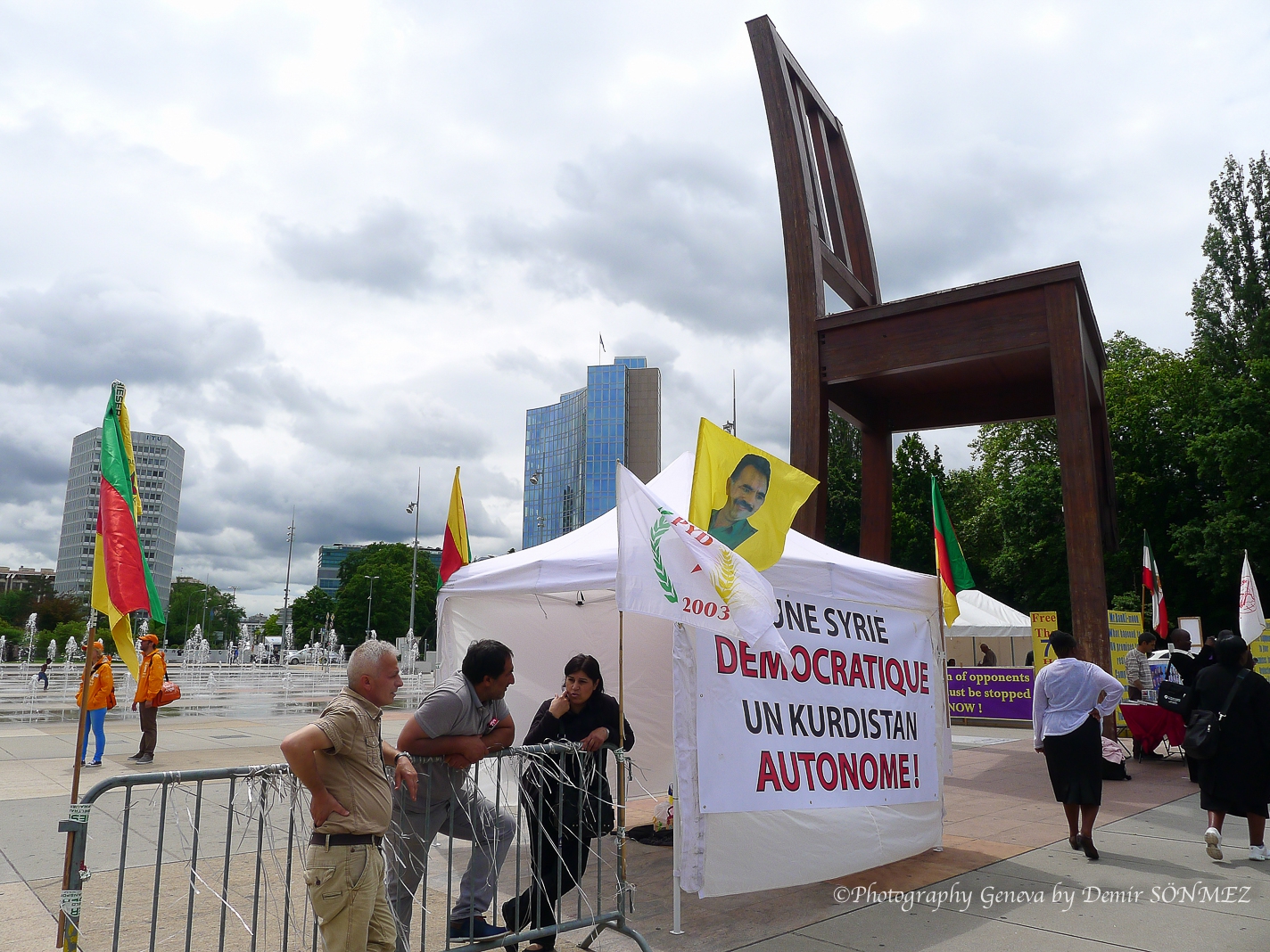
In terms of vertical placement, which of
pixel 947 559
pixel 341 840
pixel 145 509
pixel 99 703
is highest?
pixel 145 509

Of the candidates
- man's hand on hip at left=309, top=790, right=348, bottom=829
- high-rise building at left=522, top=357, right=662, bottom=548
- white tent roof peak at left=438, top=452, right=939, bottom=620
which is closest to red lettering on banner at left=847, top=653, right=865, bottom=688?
white tent roof peak at left=438, top=452, right=939, bottom=620

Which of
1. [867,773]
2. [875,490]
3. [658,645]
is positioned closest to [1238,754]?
[867,773]

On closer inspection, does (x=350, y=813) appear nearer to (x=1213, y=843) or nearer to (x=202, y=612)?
(x=1213, y=843)

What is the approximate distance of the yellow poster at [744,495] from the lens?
531 cm

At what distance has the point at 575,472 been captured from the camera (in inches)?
4439

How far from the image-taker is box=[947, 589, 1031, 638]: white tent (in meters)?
20.4

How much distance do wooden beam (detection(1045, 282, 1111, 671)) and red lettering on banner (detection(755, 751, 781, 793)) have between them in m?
5.76

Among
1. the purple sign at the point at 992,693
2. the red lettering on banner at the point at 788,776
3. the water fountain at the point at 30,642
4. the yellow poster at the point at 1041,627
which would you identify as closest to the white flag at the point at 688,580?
the red lettering on banner at the point at 788,776

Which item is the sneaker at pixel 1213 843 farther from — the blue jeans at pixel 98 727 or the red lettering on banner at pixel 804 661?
the blue jeans at pixel 98 727

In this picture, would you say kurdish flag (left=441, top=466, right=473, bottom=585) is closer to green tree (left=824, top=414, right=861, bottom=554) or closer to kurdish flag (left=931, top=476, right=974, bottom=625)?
kurdish flag (left=931, top=476, right=974, bottom=625)

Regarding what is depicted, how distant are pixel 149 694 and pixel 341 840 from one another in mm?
10352

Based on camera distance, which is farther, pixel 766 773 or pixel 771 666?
pixel 771 666

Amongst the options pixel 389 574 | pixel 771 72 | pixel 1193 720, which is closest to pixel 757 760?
pixel 1193 720

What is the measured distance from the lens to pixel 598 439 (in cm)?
11006
